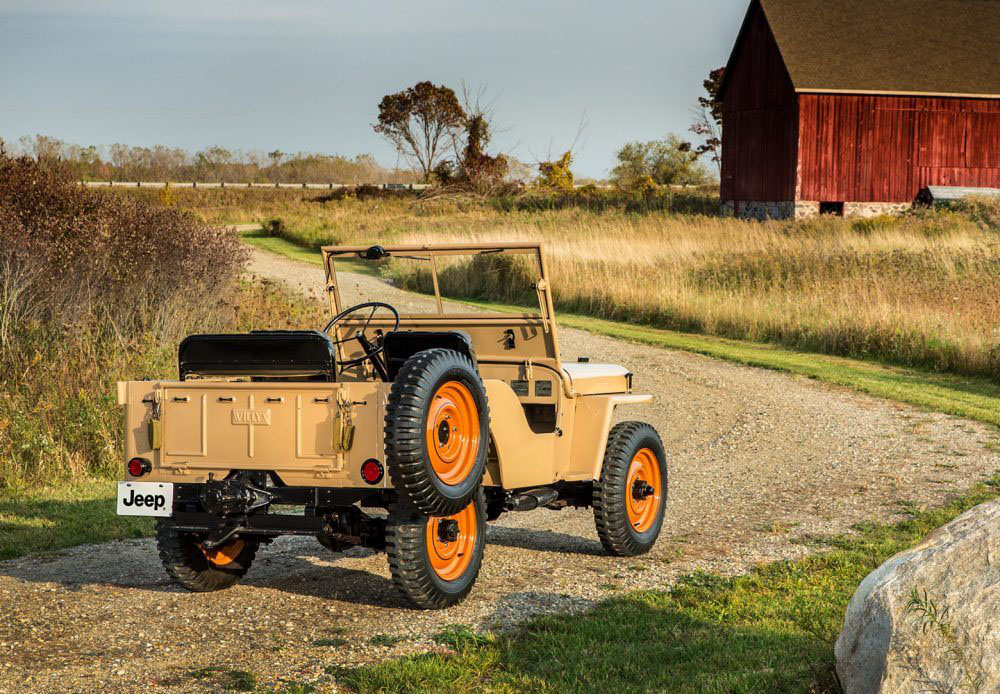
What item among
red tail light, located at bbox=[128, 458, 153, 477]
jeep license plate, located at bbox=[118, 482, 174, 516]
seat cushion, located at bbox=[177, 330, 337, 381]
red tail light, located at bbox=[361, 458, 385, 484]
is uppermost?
seat cushion, located at bbox=[177, 330, 337, 381]

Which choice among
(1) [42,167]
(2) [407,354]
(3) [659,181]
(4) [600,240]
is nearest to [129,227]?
(1) [42,167]

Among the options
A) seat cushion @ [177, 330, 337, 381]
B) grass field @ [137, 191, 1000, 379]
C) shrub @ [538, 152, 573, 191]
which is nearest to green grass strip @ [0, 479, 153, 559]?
seat cushion @ [177, 330, 337, 381]

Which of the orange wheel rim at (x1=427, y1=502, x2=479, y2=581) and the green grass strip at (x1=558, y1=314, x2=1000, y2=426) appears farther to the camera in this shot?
the green grass strip at (x1=558, y1=314, x2=1000, y2=426)

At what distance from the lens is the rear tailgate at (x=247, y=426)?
18.8 ft

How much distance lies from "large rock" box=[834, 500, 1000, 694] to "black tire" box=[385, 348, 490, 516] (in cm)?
205

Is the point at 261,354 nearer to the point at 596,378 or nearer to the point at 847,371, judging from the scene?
the point at 596,378

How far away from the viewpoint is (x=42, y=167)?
1633 cm

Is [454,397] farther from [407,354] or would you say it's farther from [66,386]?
[66,386]

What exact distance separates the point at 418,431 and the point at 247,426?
104 centimetres

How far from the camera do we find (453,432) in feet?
19.1

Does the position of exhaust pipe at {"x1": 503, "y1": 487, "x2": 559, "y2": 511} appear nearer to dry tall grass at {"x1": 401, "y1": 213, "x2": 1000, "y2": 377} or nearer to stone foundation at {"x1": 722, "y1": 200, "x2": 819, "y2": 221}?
dry tall grass at {"x1": 401, "y1": 213, "x2": 1000, "y2": 377}

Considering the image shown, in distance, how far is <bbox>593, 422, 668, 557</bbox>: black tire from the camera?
7383mm

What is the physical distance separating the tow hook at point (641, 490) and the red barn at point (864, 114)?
3723 cm

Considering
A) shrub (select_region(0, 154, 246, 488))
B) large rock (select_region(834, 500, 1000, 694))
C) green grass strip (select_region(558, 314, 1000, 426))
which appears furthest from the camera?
green grass strip (select_region(558, 314, 1000, 426))
